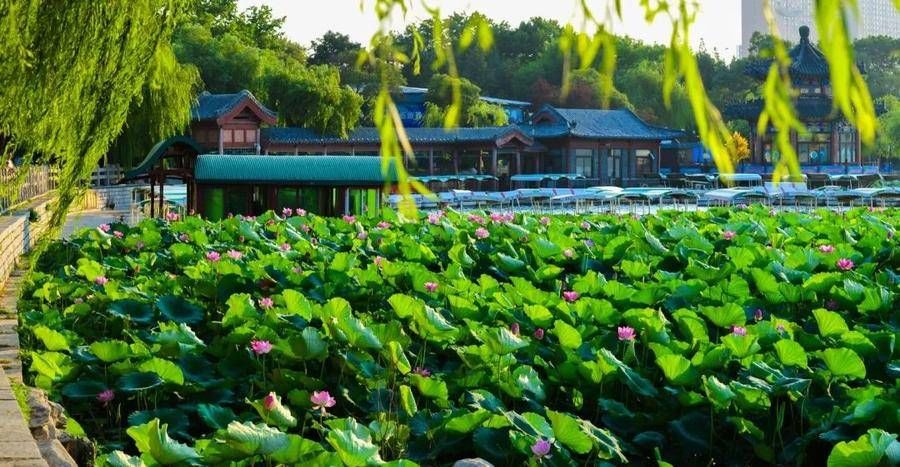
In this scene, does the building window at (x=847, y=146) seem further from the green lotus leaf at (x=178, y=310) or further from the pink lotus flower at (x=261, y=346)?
the pink lotus flower at (x=261, y=346)

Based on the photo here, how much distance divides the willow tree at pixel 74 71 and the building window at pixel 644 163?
38.7 m

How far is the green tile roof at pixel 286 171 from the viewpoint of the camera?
14773 mm

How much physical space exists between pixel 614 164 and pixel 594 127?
5.74 feet

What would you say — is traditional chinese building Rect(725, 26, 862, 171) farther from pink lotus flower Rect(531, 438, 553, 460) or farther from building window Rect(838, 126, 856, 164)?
pink lotus flower Rect(531, 438, 553, 460)

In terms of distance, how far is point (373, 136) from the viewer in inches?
1398

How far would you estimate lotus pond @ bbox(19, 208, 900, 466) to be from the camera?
355 cm

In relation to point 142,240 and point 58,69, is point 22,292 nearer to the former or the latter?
point 142,240

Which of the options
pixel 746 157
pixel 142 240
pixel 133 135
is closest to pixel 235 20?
pixel 133 135

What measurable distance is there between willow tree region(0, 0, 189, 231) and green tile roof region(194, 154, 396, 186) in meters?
9.90

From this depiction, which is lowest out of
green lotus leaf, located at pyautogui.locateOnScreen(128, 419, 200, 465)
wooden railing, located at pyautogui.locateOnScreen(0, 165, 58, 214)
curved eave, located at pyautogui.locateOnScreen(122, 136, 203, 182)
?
green lotus leaf, located at pyautogui.locateOnScreen(128, 419, 200, 465)

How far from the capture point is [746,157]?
52.8 metres

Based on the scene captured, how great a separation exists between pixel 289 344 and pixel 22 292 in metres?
3.01

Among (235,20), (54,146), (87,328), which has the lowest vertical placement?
(87,328)

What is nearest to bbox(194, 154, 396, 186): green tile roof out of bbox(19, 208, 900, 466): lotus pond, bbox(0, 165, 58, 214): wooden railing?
bbox(0, 165, 58, 214): wooden railing
